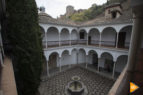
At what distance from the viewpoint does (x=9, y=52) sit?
5.05 meters

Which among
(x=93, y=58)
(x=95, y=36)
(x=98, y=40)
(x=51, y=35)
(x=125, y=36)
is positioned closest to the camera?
(x=125, y=36)

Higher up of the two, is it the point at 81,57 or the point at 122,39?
the point at 122,39

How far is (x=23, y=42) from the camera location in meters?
5.09

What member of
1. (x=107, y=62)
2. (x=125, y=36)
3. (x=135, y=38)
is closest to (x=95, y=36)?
(x=125, y=36)

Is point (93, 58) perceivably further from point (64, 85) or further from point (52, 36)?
point (52, 36)

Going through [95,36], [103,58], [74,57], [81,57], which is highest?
[95,36]

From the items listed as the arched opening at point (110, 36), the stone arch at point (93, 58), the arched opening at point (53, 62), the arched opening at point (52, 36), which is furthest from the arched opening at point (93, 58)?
the arched opening at point (52, 36)

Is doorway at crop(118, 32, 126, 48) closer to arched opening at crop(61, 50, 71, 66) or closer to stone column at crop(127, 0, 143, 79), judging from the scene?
arched opening at crop(61, 50, 71, 66)

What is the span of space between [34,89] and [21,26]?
457 centimetres

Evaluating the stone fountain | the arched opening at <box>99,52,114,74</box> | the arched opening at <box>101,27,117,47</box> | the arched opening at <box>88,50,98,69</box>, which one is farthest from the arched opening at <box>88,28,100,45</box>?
the stone fountain

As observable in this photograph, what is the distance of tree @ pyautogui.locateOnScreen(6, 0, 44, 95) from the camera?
4730 mm

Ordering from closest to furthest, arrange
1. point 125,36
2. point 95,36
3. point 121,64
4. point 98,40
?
point 125,36 → point 121,64 → point 98,40 → point 95,36

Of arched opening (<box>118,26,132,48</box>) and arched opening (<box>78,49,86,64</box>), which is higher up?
arched opening (<box>118,26,132,48</box>)

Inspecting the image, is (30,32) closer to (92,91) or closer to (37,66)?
(37,66)
